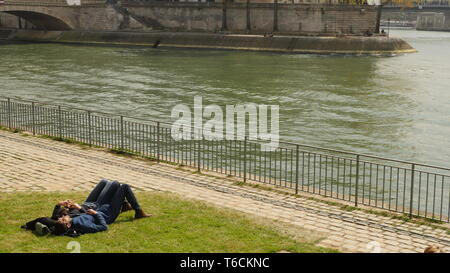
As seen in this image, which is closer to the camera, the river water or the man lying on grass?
the man lying on grass

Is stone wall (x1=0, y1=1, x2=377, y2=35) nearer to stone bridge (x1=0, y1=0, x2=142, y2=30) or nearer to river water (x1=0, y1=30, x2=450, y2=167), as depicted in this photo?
stone bridge (x1=0, y1=0, x2=142, y2=30)

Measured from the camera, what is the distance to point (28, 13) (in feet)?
240

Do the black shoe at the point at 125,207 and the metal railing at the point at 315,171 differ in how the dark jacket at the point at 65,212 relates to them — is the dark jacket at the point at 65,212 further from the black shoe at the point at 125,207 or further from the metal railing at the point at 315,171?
the metal railing at the point at 315,171

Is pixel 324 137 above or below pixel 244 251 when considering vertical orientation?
below

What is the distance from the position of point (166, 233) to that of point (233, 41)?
5699cm

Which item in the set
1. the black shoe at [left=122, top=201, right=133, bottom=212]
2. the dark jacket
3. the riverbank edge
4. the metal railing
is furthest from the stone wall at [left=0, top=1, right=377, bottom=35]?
the dark jacket

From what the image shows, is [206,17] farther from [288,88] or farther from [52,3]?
[288,88]

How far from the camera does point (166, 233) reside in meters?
8.87

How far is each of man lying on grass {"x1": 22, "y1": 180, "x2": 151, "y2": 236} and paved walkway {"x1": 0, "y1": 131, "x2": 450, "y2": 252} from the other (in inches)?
82.7

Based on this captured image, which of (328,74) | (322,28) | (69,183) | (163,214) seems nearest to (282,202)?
(163,214)

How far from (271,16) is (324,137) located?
1832 inches

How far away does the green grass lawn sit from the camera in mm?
8266

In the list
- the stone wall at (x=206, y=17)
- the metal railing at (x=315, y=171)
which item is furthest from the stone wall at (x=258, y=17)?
the metal railing at (x=315, y=171)
